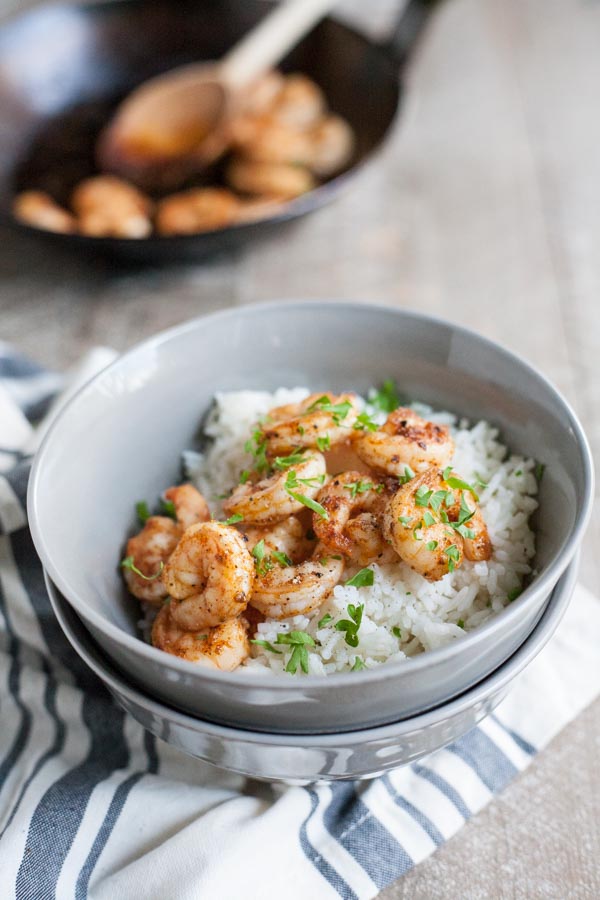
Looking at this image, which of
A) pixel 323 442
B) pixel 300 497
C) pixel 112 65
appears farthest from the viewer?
pixel 112 65

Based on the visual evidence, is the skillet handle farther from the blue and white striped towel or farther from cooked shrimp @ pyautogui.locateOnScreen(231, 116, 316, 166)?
the blue and white striped towel

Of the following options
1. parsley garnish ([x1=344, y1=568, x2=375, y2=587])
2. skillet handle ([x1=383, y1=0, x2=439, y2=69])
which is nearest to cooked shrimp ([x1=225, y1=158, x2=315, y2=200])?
skillet handle ([x1=383, y1=0, x2=439, y2=69])

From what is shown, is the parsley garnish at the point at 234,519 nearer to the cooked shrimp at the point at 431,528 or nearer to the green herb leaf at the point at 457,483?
the cooked shrimp at the point at 431,528

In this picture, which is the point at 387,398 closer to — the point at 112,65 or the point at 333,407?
the point at 333,407

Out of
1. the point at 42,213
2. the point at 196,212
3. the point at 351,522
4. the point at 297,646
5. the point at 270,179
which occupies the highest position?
the point at 351,522

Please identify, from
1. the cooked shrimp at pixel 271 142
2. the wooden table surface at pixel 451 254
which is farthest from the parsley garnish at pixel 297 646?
the cooked shrimp at pixel 271 142

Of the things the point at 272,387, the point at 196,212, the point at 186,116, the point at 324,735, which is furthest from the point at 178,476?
the point at 186,116

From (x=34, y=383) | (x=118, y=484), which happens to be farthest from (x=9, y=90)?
(x=118, y=484)
